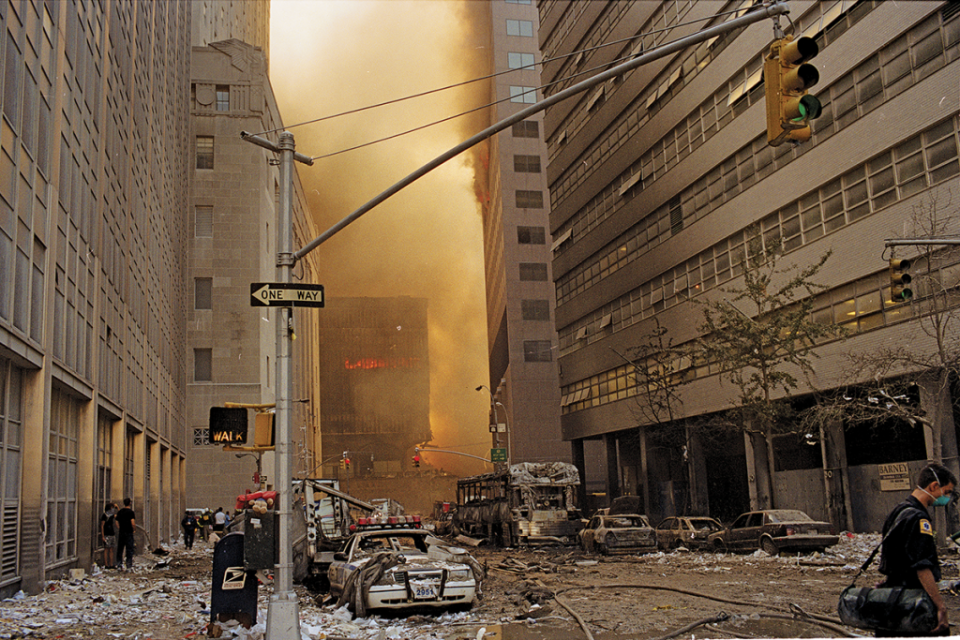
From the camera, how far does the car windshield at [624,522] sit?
25922 millimetres

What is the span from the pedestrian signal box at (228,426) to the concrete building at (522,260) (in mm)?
63624

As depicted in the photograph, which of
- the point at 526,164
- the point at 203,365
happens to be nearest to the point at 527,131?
the point at 526,164

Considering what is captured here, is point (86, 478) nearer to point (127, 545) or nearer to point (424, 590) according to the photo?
point (127, 545)

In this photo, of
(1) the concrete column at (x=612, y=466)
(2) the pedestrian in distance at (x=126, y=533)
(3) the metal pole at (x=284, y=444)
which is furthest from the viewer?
(1) the concrete column at (x=612, y=466)

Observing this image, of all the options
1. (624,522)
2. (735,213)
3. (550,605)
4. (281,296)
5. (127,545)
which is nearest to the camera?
(281,296)

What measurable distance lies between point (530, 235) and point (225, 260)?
103 ft

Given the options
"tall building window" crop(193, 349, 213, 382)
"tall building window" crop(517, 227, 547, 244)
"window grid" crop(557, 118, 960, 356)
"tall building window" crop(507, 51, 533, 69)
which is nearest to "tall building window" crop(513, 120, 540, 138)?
"tall building window" crop(507, 51, 533, 69)

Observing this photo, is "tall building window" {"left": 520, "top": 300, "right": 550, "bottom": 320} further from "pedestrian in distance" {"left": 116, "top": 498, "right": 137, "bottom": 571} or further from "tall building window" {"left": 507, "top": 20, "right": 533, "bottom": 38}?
"pedestrian in distance" {"left": 116, "top": 498, "right": 137, "bottom": 571}

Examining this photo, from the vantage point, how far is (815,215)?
1243 inches

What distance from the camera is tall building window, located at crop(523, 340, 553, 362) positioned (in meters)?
78.5

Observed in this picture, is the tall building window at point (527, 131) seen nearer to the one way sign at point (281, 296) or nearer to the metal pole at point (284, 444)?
the metal pole at point (284, 444)

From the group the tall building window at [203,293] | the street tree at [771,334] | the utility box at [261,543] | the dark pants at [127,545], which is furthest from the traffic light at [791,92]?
the tall building window at [203,293]

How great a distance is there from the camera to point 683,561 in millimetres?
22625

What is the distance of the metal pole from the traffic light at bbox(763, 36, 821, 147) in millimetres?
6181
